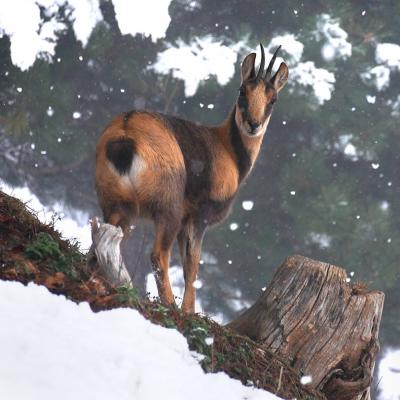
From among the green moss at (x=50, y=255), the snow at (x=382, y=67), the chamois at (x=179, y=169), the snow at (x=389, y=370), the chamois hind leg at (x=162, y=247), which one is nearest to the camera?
the green moss at (x=50, y=255)

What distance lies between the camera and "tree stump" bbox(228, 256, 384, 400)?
5668 mm

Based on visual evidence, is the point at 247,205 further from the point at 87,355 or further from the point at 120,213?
the point at 87,355

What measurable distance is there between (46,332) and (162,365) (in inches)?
22.2

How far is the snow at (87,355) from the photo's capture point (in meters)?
3.68

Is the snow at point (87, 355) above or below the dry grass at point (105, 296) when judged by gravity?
below

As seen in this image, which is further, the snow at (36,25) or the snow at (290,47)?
the snow at (290,47)

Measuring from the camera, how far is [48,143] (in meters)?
13.8

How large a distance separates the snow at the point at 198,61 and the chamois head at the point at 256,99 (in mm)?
5887

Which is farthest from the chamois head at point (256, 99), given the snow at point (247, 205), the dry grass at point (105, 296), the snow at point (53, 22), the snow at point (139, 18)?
the snow at point (247, 205)

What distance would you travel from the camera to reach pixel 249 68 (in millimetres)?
7598

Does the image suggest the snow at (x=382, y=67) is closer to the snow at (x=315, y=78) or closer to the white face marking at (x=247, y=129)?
the snow at (x=315, y=78)

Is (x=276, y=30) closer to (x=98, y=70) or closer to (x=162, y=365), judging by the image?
(x=98, y=70)

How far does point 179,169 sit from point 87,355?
9.00 feet

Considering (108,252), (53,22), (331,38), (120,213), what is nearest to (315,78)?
(331,38)
